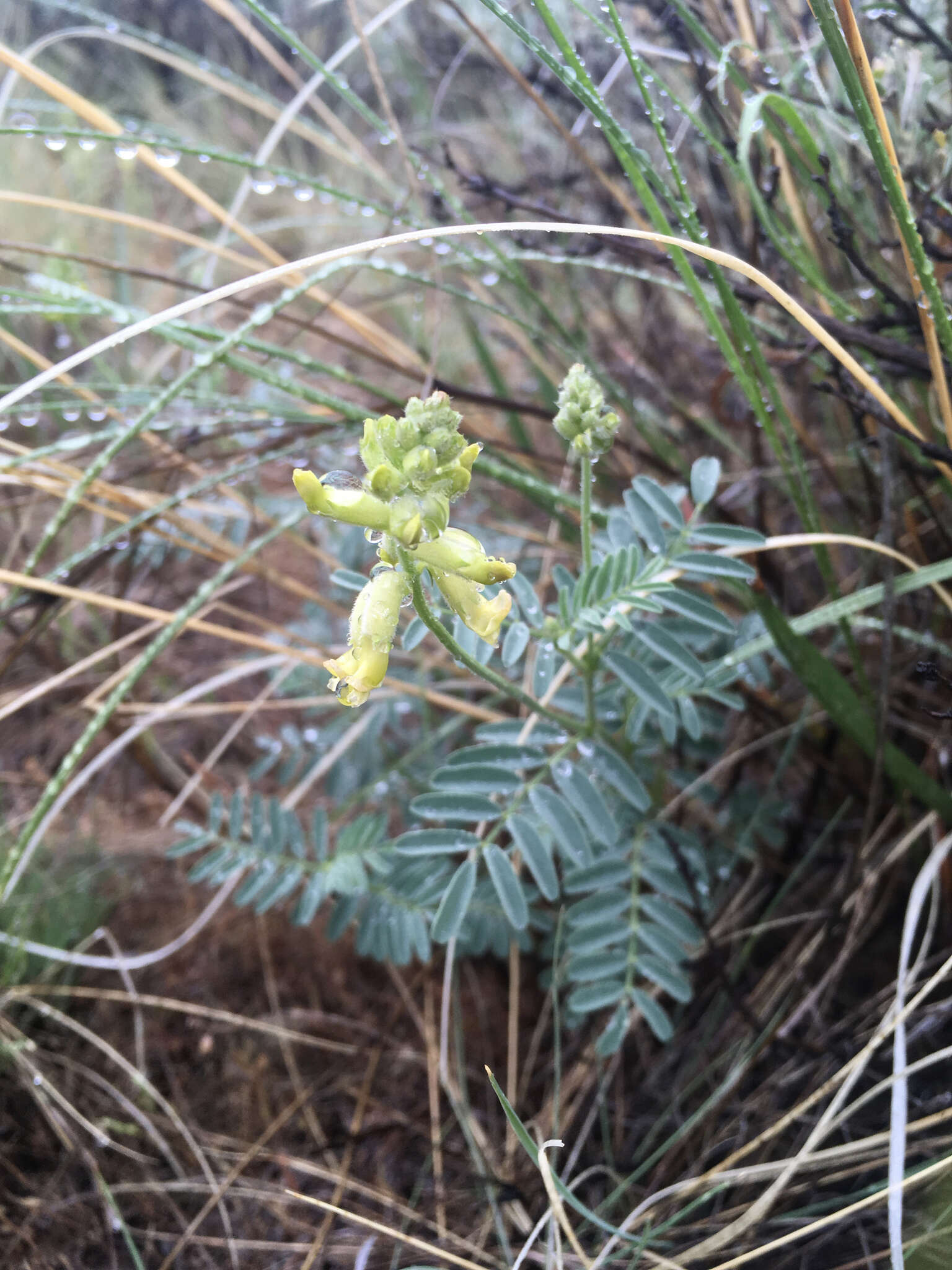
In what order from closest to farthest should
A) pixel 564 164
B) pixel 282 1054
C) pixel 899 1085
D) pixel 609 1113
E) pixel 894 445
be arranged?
pixel 899 1085
pixel 894 445
pixel 609 1113
pixel 282 1054
pixel 564 164

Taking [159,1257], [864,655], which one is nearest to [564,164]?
[864,655]

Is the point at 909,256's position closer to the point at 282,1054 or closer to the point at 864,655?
the point at 864,655

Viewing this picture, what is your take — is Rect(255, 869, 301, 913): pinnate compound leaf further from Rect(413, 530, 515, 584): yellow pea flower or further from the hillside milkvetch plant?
Rect(413, 530, 515, 584): yellow pea flower

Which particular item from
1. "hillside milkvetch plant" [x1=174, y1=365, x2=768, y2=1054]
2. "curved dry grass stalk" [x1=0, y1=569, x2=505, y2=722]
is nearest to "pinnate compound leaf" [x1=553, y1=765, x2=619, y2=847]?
"hillside milkvetch plant" [x1=174, y1=365, x2=768, y2=1054]

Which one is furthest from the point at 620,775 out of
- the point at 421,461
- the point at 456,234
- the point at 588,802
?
the point at 456,234

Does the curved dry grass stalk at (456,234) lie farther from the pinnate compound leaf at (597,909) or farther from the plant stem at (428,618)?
the pinnate compound leaf at (597,909)

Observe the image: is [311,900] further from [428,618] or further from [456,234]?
[456,234]
